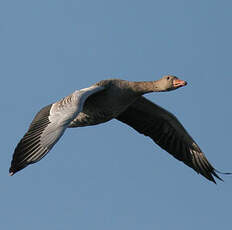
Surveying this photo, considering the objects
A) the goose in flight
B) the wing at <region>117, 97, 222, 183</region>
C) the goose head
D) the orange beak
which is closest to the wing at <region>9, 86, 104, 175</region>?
the goose in flight

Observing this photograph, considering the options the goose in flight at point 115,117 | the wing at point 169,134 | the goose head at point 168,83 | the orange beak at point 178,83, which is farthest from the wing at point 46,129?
the wing at point 169,134

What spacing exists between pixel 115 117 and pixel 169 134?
2862mm

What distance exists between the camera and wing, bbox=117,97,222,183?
20672 millimetres

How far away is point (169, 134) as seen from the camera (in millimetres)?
21000

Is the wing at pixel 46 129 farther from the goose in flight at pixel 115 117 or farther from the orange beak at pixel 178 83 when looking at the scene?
the orange beak at pixel 178 83

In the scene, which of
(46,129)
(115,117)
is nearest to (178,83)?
(115,117)

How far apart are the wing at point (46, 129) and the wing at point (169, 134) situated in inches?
145

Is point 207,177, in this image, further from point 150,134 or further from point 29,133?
point 29,133

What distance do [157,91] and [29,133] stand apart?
173 inches

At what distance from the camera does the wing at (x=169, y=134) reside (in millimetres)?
20672

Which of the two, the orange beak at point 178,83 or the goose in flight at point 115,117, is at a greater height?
the orange beak at point 178,83

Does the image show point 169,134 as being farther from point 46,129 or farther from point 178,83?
point 46,129

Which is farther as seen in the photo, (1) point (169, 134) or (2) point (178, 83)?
(1) point (169, 134)

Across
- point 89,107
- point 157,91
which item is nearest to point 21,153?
point 89,107
